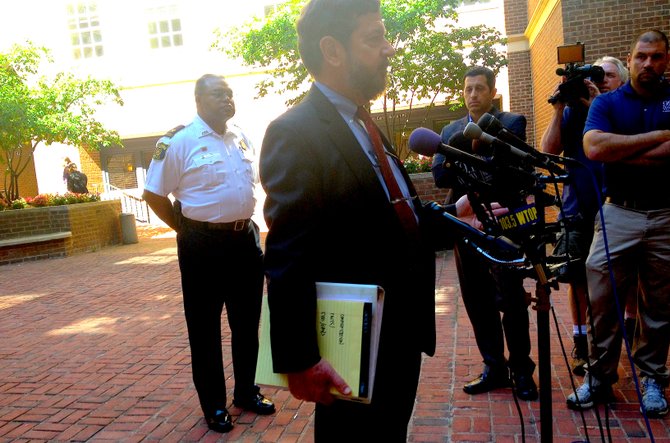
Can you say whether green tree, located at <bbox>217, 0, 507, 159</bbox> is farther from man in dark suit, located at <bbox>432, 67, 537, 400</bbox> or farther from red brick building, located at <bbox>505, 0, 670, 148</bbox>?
man in dark suit, located at <bbox>432, 67, 537, 400</bbox>

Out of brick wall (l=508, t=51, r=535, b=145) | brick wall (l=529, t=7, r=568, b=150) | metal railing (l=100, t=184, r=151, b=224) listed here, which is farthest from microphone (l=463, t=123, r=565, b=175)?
metal railing (l=100, t=184, r=151, b=224)

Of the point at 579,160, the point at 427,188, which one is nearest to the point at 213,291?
the point at 579,160

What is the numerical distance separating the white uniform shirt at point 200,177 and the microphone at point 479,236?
6.89 ft

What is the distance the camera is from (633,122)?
11.3ft

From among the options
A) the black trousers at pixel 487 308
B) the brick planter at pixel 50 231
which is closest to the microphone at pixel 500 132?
the black trousers at pixel 487 308

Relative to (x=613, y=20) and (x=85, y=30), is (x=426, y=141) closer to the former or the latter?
(x=613, y=20)

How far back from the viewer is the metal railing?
67.9ft

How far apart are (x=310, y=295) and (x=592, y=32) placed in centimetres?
940

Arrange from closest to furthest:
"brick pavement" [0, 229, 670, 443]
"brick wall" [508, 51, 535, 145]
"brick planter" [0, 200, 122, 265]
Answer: "brick pavement" [0, 229, 670, 443], "brick planter" [0, 200, 122, 265], "brick wall" [508, 51, 535, 145]

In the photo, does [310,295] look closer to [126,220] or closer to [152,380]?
[152,380]

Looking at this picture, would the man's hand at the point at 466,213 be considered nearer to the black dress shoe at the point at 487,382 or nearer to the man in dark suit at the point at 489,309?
the man in dark suit at the point at 489,309

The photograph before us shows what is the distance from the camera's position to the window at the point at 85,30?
76.9ft

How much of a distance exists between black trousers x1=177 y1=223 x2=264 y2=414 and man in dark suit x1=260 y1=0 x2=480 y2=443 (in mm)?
1963

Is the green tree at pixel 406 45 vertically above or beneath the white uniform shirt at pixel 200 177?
above
